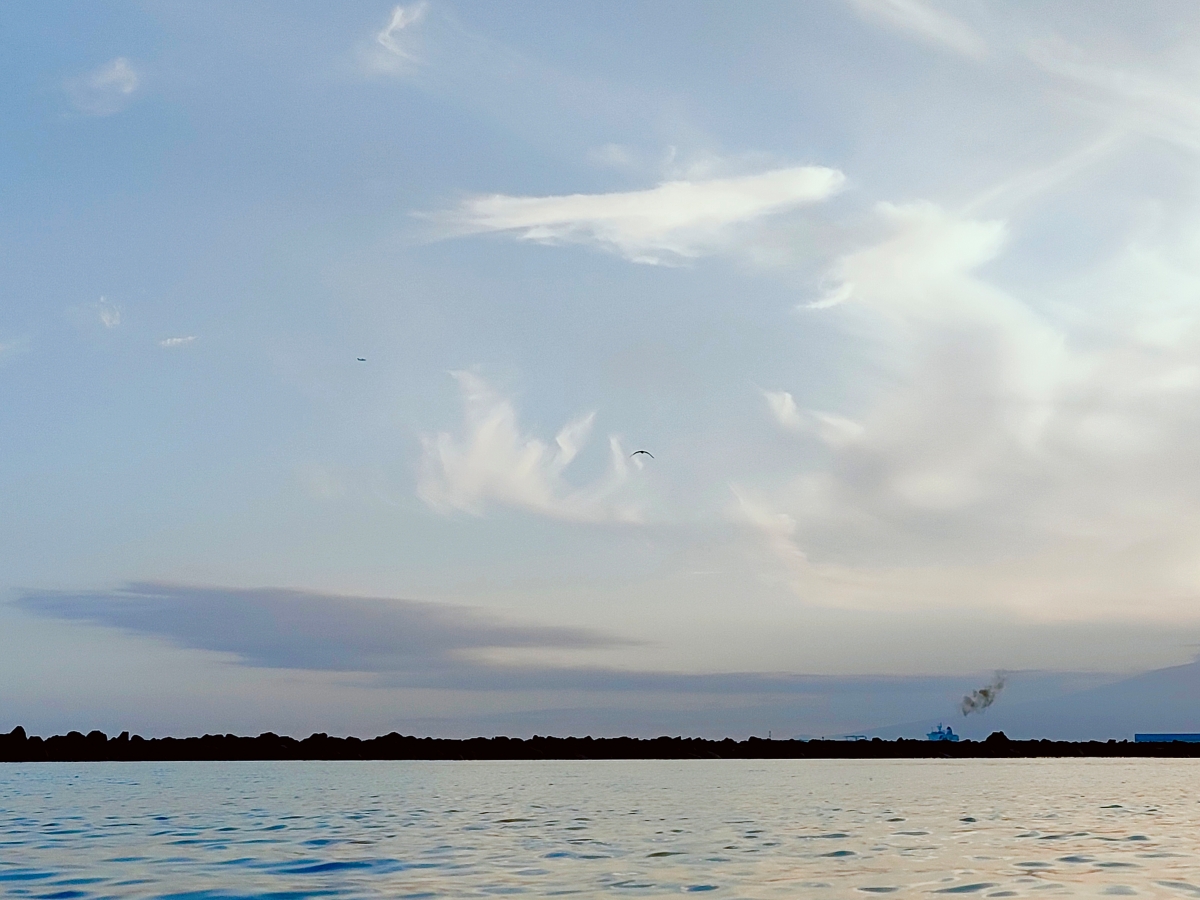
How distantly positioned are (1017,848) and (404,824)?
60.9ft

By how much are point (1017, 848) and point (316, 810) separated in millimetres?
27105

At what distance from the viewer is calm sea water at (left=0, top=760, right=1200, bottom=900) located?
22.6m

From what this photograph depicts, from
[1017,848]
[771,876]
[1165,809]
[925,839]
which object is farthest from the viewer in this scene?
[1165,809]

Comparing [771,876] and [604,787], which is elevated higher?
[604,787]

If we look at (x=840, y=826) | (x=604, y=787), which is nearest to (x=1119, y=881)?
(x=840, y=826)

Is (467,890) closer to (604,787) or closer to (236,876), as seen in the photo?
(236,876)

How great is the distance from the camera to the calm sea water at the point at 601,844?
22.6 metres

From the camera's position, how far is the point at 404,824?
38.7 metres

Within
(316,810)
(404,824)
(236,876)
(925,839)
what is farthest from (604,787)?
(236,876)

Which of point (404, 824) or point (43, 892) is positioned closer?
point (43, 892)

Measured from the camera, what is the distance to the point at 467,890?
2219 centimetres

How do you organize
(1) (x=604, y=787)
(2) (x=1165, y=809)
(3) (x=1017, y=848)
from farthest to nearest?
1. (1) (x=604, y=787)
2. (2) (x=1165, y=809)
3. (3) (x=1017, y=848)

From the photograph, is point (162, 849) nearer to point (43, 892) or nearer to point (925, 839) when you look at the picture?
point (43, 892)

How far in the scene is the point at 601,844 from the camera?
3064cm
